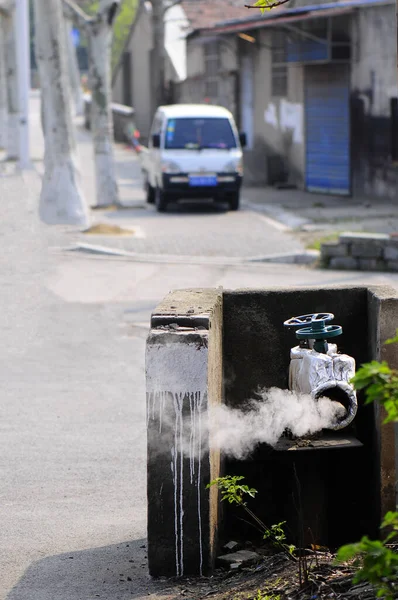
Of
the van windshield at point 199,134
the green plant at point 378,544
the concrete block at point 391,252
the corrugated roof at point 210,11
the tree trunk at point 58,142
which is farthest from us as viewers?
the corrugated roof at point 210,11

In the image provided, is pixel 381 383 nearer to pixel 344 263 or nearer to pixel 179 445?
pixel 179 445

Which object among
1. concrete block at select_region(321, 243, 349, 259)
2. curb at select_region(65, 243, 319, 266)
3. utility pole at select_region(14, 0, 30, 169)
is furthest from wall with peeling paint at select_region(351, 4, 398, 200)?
utility pole at select_region(14, 0, 30, 169)

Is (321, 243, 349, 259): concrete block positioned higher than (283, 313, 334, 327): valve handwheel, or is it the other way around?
(283, 313, 334, 327): valve handwheel

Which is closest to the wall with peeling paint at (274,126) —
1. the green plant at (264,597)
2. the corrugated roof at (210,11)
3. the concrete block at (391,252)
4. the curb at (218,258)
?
the corrugated roof at (210,11)

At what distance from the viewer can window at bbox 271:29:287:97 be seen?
25908 mm

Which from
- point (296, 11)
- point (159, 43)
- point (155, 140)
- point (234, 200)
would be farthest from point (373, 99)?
point (159, 43)

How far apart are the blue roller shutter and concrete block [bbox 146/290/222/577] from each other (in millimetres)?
18781

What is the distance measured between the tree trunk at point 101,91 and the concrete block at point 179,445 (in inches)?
632

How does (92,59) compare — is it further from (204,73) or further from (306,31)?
(204,73)

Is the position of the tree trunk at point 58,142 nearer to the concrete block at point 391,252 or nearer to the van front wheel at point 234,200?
the van front wheel at point 234,200

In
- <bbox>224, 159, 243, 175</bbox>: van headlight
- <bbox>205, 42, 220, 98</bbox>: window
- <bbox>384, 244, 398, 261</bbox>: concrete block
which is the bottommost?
<bbox>384, 244, 398, 261</bbox>: concrete block

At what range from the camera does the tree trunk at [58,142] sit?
744 inches

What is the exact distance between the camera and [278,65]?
2634 centimetres

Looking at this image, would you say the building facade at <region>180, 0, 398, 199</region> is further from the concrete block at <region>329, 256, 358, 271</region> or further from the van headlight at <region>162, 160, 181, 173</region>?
the concrete block at <region>329, 256, 358, 271</region>
